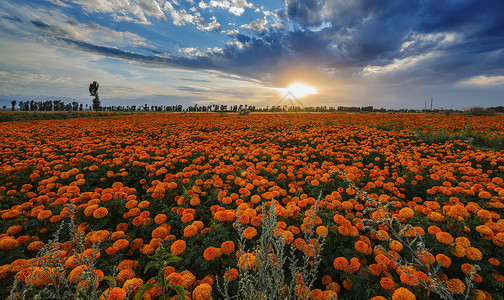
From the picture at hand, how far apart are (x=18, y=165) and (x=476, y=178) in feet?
41.4

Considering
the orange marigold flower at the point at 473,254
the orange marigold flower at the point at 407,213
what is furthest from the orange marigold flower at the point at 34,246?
the orange marigold flower at the point at 473,254

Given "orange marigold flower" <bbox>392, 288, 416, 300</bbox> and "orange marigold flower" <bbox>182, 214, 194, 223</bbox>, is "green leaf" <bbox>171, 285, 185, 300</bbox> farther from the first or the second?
"orange marigold flower" <bbox>392, 288, 416, 300</bbox>

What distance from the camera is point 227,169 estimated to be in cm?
559

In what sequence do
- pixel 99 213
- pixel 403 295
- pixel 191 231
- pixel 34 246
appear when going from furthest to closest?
pixel 99 213 → pixel 191 231 → pixel 34 246 → pixel 403 295

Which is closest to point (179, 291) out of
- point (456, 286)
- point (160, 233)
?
point (160, 233)

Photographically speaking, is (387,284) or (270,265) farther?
(387,284)

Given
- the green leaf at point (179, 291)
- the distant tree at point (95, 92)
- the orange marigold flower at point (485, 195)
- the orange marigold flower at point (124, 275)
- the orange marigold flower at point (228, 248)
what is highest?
the distant tree at point (95, 92)


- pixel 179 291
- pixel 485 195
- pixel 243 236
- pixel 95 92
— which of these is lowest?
pixel 179 291

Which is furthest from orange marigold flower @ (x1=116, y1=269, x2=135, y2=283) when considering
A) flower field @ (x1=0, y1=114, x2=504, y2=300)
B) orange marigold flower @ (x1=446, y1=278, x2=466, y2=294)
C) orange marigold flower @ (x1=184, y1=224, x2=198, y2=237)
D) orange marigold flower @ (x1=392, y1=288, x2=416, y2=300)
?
orange marigold flower @ (x1=446, y1=278, x2=466, y2=294)

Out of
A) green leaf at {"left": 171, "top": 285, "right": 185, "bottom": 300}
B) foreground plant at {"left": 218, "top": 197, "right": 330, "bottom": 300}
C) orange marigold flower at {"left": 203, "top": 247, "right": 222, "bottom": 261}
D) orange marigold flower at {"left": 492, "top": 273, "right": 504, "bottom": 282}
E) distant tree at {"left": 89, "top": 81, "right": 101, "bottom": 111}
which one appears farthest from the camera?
distant tree at {"left": 89, "top": 81, "right": 101, "bottom": 111}

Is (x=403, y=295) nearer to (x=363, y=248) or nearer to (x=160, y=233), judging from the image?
(x=363, y=248)

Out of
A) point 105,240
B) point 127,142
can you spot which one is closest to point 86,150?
point 127,142

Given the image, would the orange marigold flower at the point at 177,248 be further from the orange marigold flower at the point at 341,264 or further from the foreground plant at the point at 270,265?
the orange marigold flower at the point at 341,264

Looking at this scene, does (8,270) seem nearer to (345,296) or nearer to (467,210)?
(345,296)
